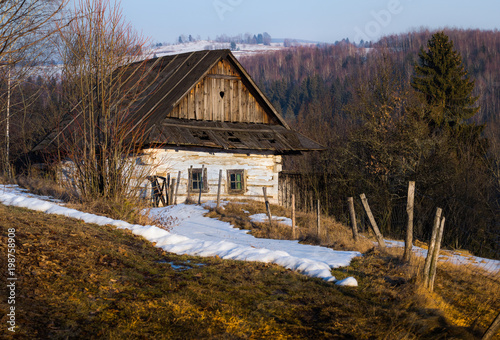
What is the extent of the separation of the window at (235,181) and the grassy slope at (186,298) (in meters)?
13.6

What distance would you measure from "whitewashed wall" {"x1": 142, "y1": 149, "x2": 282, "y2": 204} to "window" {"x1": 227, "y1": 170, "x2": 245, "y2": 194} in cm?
17

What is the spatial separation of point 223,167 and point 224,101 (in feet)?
10.7

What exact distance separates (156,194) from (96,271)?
1339 centimetres

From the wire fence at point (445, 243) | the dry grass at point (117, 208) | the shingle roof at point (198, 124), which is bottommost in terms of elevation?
the wire fence at point (445, 243)

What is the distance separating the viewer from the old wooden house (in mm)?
21109

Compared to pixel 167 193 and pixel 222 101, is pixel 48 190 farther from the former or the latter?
pixel 222 101

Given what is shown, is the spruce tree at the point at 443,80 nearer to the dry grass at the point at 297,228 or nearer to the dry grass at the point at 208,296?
the dry grass at the point at 297,228

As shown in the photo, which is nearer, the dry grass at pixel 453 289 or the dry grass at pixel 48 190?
the dry grass at pixel 453 289

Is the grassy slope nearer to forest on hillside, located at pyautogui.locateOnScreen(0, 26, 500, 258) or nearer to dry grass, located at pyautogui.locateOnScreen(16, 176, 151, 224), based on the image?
dry grass, located at pyautogui.locateOnScreen(16, 176, 151, 224)

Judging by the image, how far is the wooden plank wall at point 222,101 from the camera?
2206cm

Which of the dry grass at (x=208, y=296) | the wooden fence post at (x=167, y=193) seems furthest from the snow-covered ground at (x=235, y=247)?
the wooden fence post at (x=167, y=193)

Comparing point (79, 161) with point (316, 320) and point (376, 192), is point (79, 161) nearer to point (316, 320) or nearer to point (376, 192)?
point (316, 320)

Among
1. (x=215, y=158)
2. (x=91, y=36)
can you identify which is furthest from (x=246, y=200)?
(x=91, y=36)

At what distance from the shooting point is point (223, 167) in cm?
2217
